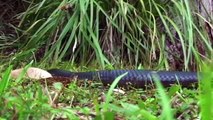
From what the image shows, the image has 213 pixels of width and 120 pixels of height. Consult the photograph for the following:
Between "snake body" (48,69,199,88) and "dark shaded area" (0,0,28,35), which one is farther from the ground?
"dark shaded area" (0,0,28,35)

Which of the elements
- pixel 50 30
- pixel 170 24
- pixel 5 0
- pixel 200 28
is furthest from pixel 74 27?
pixel 5 0

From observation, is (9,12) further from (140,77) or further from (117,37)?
(140,77)

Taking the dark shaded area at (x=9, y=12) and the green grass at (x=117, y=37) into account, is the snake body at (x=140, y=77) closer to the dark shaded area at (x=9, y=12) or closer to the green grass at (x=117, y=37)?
the green grass at (x=117, y=37)

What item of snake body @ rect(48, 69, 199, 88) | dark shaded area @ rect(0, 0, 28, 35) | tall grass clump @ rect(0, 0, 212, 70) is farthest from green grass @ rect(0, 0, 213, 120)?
dark shaded area @ rect(0, 0, 28, 35)

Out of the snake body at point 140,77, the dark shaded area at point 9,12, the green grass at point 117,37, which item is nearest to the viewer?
the snake body at point 140,77

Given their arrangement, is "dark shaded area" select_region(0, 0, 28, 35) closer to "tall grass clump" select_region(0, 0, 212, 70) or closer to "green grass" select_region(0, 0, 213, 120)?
"green grass" select_region(0, 0, 213, 120)

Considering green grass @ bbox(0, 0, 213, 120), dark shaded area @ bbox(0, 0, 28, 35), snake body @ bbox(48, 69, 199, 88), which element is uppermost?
dark shaded area @ bbox(0, 0, 28, 35)

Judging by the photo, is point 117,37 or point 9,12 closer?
point 117,37

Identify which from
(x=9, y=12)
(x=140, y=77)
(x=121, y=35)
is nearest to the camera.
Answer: (x=140, y=77)

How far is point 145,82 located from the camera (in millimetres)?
2758

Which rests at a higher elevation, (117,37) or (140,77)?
(117,37)

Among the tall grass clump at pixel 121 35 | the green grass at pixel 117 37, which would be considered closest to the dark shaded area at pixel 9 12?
the green grass at pixel 117 37

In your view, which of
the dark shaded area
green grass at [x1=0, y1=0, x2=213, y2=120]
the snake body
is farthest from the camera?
the dark shaded area

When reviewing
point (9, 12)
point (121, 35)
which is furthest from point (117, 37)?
point (9, 12)
